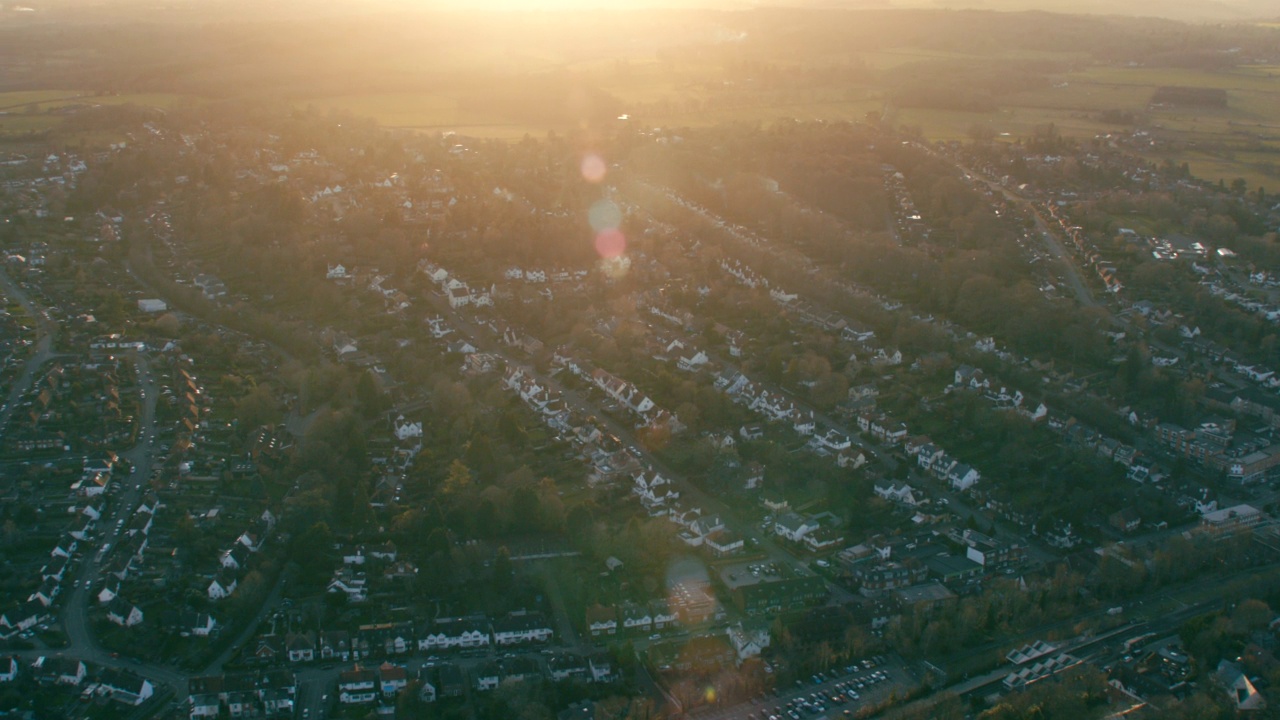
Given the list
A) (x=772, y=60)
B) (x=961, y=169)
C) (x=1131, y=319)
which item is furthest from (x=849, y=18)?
(x=1131, y=319)

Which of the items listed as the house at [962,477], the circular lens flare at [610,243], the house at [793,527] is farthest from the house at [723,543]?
the circular lens flare at [610,243]

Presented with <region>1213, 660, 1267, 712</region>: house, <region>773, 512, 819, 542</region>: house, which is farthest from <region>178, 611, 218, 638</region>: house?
<region>1213, 660, 1267, 712</region>: house

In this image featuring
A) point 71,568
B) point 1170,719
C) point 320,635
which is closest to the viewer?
point 1170,719

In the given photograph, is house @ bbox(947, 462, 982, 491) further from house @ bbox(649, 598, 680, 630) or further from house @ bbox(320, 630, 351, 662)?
house @ bbox(320, 630, 351, 662)

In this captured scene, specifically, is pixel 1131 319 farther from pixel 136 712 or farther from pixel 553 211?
pixel 136 712

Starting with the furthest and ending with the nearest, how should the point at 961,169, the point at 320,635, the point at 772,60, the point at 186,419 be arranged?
the point at 772,60, the point at 961,169, the point at 186,419, the point at 320,635

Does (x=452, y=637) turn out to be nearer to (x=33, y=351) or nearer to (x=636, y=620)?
(x=636, y=620)

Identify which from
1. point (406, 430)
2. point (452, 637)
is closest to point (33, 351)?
point (406, 430)

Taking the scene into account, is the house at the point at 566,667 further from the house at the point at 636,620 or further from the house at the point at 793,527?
the house at the point at 793,527
